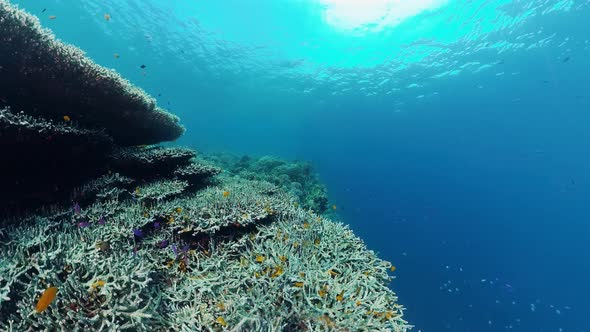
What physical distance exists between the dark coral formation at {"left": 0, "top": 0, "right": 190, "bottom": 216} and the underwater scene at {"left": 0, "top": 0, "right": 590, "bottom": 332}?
0.09 feet

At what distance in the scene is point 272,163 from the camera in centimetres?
1609

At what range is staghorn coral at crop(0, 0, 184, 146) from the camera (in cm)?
353

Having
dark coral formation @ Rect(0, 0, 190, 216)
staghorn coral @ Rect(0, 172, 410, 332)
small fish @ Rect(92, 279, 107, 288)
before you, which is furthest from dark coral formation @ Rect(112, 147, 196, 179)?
small fish @ Rect(92, 279, 107, 288)

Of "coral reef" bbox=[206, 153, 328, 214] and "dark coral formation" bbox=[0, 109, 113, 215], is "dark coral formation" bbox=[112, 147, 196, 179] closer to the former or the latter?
"dark coral formation" bbox=[0, 109, 113, 215]

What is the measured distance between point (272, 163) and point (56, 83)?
1236cm

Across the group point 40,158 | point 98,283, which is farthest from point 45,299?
point 40,158

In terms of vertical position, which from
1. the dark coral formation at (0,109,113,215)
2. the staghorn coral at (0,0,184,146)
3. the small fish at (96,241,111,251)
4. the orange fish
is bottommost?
the small fish at (96,241,111,251)

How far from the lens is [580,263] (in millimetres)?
66562

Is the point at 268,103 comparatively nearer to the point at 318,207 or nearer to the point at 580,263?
the point at 318,207

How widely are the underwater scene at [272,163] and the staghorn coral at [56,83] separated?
0.09 feet

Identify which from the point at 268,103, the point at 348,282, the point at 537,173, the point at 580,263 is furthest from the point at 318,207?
the point at 580,263

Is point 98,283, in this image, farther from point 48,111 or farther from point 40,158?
point 48,111

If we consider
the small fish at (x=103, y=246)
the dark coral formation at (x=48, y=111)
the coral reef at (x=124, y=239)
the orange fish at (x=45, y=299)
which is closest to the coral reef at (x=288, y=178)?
the coral reef at (x=124, y=239)

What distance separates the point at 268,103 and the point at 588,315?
78.2 meters
